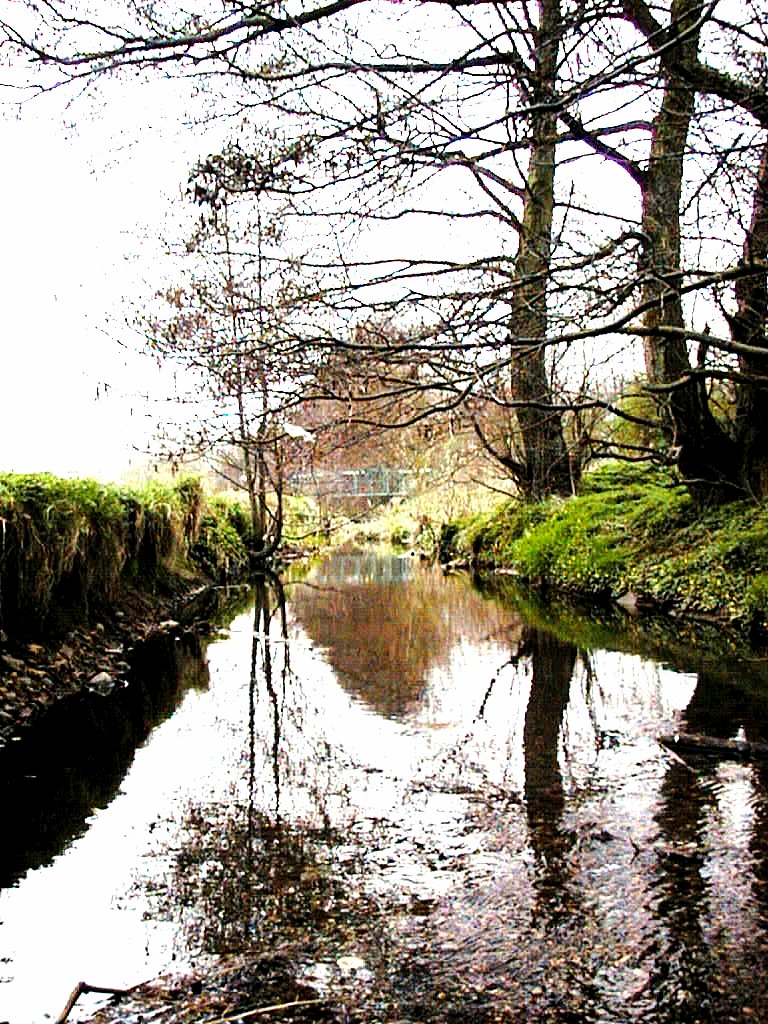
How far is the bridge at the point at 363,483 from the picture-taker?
22.3 metres

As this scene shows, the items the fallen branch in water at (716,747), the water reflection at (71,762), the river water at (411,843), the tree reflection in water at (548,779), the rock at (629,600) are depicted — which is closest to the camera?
the river water at (411,843)

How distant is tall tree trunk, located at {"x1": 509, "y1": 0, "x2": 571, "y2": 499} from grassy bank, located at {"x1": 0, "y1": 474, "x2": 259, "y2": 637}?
132 inches

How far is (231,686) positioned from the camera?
6.85m

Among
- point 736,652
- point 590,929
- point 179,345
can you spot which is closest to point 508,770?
point 590,929

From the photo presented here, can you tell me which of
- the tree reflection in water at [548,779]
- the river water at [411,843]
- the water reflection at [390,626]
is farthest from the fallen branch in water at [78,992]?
the water reflection at [390,626]

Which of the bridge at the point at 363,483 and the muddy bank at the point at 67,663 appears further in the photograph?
the bridge at the point at 363,483

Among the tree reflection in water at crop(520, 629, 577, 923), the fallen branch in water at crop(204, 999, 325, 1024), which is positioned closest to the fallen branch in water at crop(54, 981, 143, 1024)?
the fallen branch in water at crop(204, 999, 325, 1024)

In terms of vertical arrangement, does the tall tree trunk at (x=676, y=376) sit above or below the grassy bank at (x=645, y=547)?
above

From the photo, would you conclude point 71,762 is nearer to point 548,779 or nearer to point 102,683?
point 102,683

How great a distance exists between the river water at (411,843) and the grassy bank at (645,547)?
6.61 feet

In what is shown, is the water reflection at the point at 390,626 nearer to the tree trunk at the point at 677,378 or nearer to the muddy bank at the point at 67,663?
the muddy bank at the point at 67,663

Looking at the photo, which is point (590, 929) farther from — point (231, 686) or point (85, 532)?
point (85, 532)

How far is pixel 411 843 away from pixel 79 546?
4558mm

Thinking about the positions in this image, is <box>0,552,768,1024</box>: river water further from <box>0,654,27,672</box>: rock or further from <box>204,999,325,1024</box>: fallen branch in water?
<box>0,654,27,672</box>: rock
